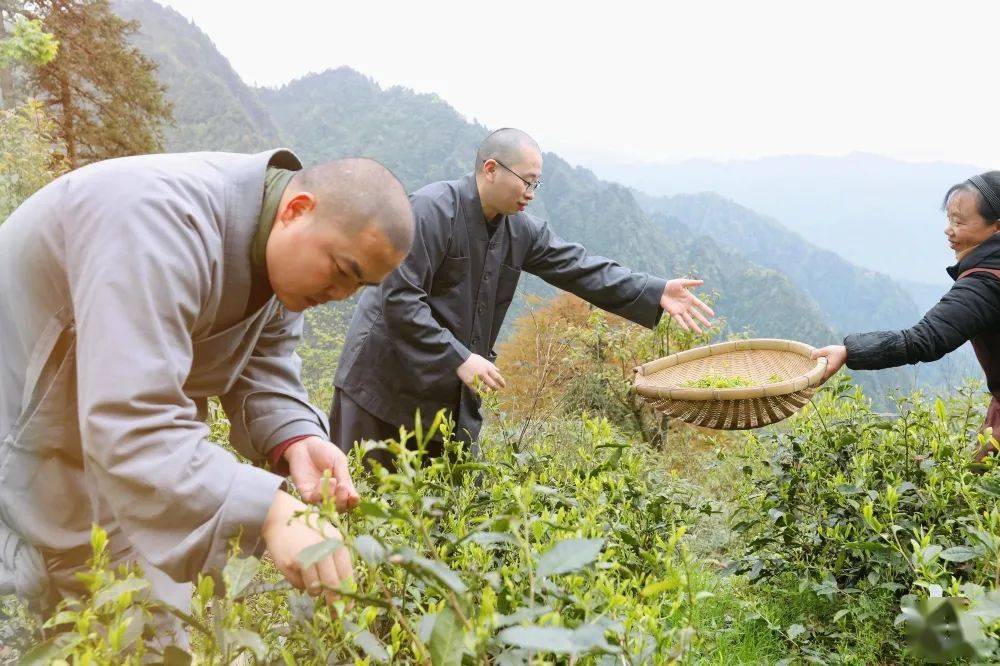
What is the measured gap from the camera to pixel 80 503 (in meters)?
1.62

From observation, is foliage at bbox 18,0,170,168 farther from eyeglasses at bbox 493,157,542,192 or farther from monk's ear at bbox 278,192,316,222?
monk's ear at bbox 278,192,316,222

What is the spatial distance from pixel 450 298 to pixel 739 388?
1.34 m

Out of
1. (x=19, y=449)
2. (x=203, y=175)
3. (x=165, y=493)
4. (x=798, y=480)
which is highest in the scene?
(x=203, y=175)

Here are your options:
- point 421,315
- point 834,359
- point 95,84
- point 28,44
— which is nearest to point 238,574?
point 421,315

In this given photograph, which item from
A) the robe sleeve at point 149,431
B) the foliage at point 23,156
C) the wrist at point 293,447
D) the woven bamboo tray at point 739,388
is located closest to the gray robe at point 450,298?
the woven bamboo tray at point 739,388

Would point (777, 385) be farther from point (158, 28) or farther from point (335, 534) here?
point (158, 28)

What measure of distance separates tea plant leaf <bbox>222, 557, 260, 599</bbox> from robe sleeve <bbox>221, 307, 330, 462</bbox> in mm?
740

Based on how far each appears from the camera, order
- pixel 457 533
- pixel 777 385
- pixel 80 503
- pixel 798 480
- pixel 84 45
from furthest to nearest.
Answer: pixel 84 45 → pixel 777 385 → pixel 798 480 → pixel 80 503 → pixel 457 533

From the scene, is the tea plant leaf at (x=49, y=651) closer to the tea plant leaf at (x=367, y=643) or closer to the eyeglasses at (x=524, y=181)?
the tea plant leaf at (x=367, y=643)

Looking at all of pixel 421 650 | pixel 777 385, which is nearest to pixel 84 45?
pixel 777 385

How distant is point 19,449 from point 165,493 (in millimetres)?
561

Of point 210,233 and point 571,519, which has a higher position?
point 210,233

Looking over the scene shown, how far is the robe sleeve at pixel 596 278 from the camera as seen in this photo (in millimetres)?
3693

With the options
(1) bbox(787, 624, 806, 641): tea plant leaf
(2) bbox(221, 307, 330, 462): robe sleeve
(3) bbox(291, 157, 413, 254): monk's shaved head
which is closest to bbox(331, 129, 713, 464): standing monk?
(2) bbox(221, 307, 330, 462): robe sleeve
